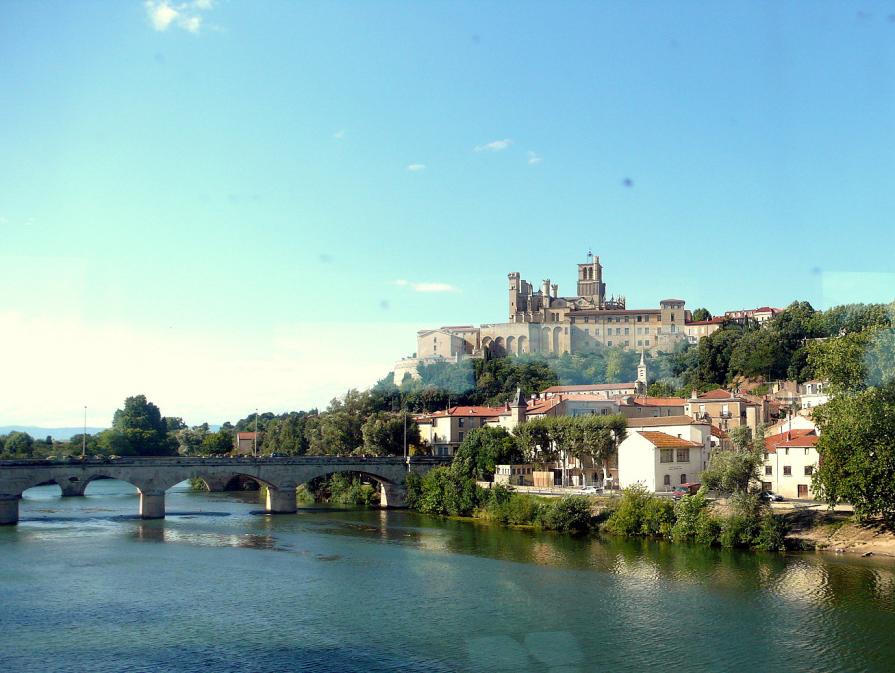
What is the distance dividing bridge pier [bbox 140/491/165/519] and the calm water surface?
9276mm

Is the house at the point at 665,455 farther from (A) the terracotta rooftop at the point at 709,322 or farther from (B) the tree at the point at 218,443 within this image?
(A) the terracotta rooftop at the point at 709,322

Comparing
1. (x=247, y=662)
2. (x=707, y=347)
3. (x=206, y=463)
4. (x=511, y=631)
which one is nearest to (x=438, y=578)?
(x=511, y=631)

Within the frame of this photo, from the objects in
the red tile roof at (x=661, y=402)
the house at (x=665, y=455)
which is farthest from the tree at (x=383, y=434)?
the house at (x=665, y=455)

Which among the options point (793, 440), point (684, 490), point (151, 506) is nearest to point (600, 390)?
point (684, 490)

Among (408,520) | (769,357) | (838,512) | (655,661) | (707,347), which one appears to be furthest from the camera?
(707,347)

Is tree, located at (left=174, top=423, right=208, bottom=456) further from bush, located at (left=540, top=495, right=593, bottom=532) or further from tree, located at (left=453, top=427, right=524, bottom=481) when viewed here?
bush, located at (left=540, top=495, right=593, bottom=532)

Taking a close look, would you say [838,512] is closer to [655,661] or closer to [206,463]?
[655,661]

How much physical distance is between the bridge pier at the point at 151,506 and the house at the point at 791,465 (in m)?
35.0

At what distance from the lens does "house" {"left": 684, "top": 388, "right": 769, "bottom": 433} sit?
2749 inches

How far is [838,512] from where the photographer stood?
41.4m

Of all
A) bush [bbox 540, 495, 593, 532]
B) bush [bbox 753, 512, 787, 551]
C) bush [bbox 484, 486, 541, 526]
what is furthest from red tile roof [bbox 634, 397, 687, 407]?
bush [bbox 753, 512, 787, 551]

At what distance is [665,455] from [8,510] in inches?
1468

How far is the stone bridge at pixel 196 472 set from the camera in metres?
53.6

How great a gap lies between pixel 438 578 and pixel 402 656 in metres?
10.5
